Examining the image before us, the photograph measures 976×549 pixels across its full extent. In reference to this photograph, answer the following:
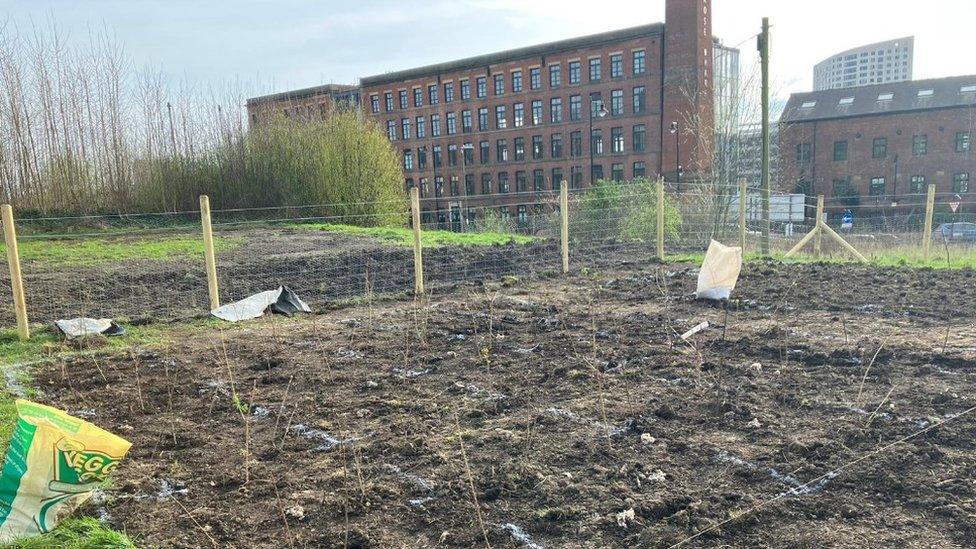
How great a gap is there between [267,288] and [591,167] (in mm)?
38863

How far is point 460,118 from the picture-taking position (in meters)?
53.2

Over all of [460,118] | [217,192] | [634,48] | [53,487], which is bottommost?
[53,487]

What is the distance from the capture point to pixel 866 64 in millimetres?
99625

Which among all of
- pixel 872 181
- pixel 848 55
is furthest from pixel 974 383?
pixel 848 55

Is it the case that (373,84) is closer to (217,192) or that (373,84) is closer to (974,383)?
(217,192)

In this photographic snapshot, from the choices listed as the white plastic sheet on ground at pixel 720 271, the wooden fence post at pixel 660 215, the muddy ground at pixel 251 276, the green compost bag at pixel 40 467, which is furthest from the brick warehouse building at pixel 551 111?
the green compost bag at pixel 40 467

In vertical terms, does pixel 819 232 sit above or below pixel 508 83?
below

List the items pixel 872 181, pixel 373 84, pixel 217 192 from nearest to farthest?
pixel 217 192, pixel 872 181, pixel 373 84

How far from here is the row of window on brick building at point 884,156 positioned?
40.2 meters

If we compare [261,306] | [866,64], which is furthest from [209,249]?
[866,64]

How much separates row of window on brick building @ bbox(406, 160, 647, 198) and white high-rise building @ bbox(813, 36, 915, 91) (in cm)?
6348

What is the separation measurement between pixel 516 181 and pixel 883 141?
2734 centimetres

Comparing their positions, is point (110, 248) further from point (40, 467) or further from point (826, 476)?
point (826, 476)

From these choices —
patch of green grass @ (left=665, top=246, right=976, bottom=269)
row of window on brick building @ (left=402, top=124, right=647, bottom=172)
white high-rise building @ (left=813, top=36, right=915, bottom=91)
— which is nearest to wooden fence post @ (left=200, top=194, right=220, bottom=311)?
patch of green grass @ (left=665, top=246, right=976, bottom=269)
